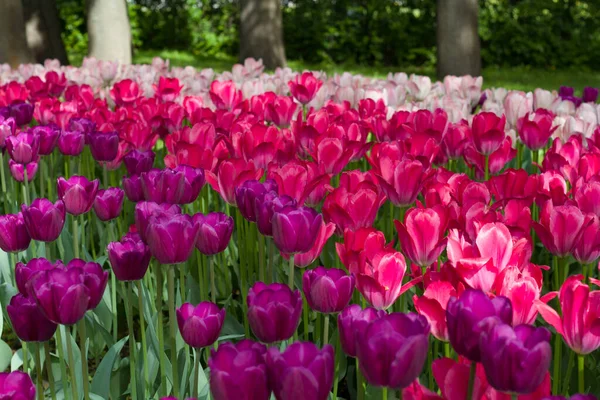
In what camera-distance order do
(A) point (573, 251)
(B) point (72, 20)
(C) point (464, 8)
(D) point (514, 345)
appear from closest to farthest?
1. (D) point (514, 345)
2. (A) point (573, 251)
3. (C) point (464, 8)
4. (B) point (72, 20)

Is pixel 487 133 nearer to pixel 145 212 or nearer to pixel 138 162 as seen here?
pixel 138 162

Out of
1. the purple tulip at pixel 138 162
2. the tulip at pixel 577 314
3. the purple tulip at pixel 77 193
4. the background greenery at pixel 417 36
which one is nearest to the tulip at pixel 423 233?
the tulip at pixel 577 314

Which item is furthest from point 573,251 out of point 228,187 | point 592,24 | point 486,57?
point 592,24

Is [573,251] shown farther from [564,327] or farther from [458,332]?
[458,332]

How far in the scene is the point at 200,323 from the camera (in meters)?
1.51

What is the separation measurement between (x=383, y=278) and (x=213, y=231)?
444mm

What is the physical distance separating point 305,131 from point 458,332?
183cm

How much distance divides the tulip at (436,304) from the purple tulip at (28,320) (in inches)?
28.0

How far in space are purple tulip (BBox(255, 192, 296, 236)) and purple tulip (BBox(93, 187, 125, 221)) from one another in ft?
1.93

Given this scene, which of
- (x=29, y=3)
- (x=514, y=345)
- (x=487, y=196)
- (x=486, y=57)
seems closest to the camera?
(x=514, y=345)

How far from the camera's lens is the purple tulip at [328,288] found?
1.57 meters

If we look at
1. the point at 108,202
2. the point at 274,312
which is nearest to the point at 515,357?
the point at 274,312

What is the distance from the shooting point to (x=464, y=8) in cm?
1084

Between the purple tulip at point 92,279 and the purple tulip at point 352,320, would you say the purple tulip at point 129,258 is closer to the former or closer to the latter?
the purple tulip at point 92,279
